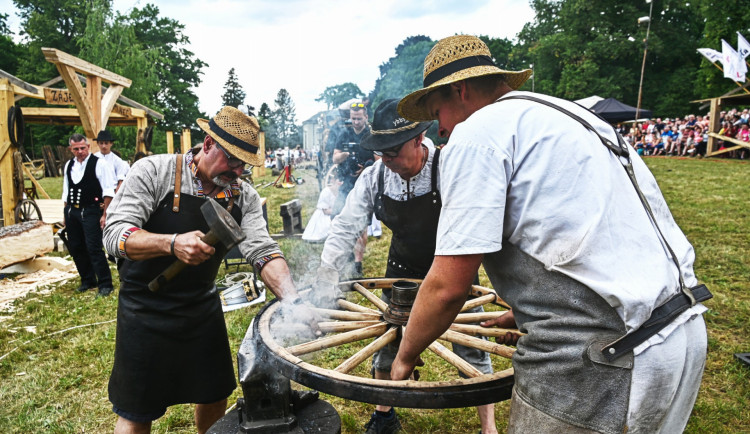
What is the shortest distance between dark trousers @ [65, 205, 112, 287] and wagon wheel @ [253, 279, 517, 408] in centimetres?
451

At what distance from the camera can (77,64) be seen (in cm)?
642

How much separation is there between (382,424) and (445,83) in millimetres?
2393

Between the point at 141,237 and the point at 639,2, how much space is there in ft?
146

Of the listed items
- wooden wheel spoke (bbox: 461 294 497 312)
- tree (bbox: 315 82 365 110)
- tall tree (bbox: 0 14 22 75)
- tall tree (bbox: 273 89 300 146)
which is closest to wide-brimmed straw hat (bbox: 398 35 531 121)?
wooden wheel spoke (bbox: 461 294 497 312)

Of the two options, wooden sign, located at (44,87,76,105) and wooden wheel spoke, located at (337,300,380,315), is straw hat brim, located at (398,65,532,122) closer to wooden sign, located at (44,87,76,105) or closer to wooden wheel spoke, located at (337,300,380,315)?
wooden wheel spoke, located at (337,300,380,315)

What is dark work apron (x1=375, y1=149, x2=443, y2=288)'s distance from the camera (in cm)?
265

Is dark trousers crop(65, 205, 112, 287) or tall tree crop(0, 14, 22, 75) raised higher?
tall tree crop(0, 14, 22, 75)

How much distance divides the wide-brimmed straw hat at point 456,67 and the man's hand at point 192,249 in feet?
3.32

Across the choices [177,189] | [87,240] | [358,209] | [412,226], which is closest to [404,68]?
[358,209]

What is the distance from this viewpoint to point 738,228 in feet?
24.7

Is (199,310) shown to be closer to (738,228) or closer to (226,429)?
(226,429)

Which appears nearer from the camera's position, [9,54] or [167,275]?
[167,275]

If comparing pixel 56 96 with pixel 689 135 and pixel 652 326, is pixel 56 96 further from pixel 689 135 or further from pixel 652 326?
pixel 689 135

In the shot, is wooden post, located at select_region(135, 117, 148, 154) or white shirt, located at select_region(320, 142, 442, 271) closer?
white shirt, located at select_region(320, 142, 442, 271)
